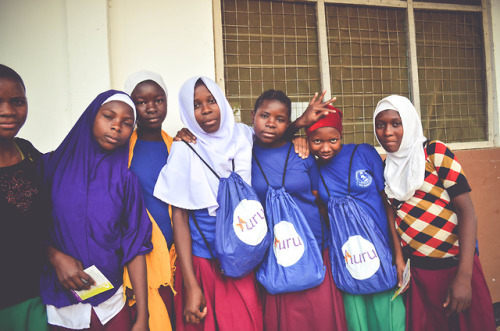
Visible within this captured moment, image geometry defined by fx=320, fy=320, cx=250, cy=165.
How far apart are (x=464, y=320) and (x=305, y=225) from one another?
44.3 inches

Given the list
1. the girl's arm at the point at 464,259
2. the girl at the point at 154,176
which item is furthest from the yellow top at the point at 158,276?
the girl's arm at the point at 464,259

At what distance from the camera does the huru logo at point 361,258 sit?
187 cm

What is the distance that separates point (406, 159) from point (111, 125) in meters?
1.73

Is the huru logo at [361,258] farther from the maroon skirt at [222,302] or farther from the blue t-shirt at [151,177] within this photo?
the blue t-shirt at [151,177]

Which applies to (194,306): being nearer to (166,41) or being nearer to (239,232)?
(239,232)

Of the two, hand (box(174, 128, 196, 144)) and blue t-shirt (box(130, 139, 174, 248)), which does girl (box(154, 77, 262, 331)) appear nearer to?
hand (box(174, 128, 196, 144))

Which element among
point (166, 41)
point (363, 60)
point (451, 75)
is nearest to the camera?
point (166, 41)

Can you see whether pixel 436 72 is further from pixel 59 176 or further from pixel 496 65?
pixel 59 176

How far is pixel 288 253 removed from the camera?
181cm

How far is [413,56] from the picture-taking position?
3.65m

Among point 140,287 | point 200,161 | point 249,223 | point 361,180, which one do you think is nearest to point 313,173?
point 361,180

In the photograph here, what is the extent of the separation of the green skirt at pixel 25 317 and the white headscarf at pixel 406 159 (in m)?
2.03

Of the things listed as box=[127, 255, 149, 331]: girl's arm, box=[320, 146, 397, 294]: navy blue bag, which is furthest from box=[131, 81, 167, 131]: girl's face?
box=[320, 146, 397, 294]: navy blue bag

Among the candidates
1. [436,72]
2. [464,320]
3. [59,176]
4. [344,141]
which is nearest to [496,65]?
[436,72]
